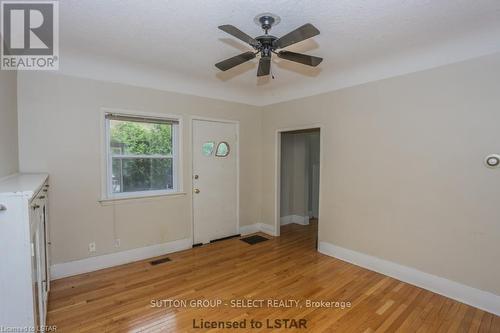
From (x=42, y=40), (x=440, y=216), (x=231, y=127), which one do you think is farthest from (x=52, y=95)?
(x=440, y=216)

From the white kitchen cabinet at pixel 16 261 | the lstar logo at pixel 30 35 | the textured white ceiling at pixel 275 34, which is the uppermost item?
the textured white ceiling at pixel 275 34

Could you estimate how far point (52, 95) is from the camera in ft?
9.05

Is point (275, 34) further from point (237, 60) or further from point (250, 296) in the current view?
point (250, 296)

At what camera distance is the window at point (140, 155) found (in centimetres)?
322

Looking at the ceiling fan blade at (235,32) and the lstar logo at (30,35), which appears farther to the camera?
the lstar logo at (30,35)

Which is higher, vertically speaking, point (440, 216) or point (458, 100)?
point (458, 100)

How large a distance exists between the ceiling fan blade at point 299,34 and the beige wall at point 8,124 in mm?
2357

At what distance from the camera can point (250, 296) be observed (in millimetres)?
2535

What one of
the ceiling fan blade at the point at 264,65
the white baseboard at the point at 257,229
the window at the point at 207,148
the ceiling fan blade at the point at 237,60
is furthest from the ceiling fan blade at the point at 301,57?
the white baseboard at the point at 257,229

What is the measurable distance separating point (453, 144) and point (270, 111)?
8.88ft

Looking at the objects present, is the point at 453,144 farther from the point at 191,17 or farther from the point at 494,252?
the point at 191,17

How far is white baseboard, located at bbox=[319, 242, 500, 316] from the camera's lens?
2324 mm

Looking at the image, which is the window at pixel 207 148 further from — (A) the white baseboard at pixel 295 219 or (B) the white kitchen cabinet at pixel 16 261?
(B) the white kitchen cabinet at pixel 16 261

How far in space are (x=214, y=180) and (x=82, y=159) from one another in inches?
72.9
